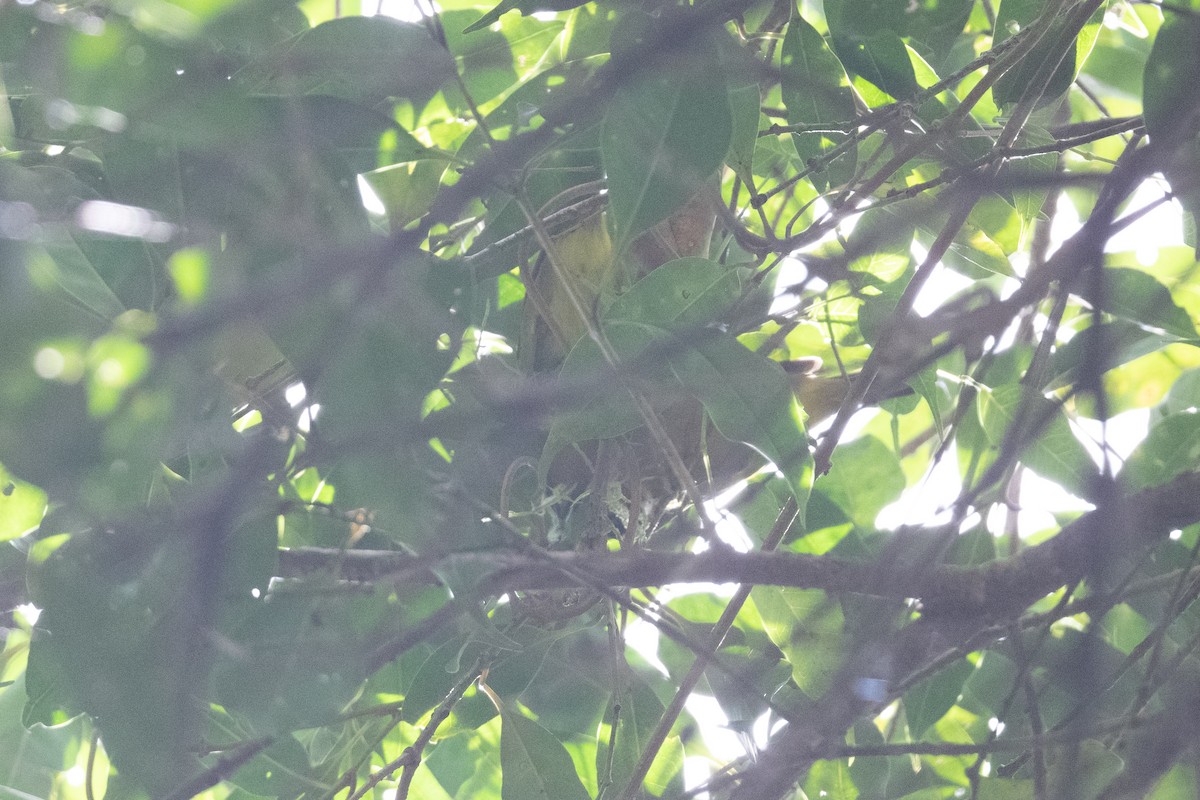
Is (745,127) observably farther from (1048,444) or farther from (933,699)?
(933,699)

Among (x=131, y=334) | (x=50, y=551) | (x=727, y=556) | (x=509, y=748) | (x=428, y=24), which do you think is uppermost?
(x=428, y=24)

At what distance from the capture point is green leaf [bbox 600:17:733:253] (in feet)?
2.28

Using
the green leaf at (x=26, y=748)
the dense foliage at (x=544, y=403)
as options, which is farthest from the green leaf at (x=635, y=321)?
the green leaf at (x=26, y=748)

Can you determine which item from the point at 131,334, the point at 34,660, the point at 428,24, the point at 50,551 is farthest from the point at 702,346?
the point at 34,660

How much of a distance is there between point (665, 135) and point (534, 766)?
24.8 inches

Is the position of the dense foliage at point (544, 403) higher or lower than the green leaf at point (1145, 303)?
lower

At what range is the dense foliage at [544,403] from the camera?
2.10 ft

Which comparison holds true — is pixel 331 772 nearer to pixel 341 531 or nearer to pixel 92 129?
pixel 341 531

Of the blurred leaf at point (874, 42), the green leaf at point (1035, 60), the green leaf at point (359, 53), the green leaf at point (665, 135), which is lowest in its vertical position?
the green leaf at point (359, 53)

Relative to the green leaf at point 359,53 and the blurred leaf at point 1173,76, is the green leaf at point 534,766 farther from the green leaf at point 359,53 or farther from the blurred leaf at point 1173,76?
the blurred leaf at point 1173,76

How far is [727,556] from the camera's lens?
2.63 feet

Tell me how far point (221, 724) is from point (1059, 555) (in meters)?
0.78

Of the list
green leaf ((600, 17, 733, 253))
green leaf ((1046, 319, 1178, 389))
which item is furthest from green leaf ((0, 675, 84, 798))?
green leaf ((1046, 319, 1178, 389))

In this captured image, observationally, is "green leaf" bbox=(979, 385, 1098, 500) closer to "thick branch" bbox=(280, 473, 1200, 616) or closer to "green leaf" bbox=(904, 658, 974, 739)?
"thick branch" bbox=(280, 473, 1200, 616)
